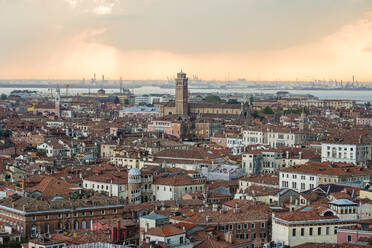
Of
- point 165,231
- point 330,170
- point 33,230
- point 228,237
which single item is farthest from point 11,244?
point 330,170

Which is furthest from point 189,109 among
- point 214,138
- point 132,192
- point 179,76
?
point 132,192

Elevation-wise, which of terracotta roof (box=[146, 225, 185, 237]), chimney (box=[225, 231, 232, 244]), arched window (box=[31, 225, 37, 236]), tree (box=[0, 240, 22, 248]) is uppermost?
terracotta roof (box=[146, 225, 185, 237])

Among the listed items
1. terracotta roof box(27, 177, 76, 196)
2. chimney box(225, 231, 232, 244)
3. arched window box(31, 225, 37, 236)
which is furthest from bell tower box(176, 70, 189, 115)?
chimney box(225, 231, 232, 244)

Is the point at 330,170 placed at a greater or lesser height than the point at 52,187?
greater

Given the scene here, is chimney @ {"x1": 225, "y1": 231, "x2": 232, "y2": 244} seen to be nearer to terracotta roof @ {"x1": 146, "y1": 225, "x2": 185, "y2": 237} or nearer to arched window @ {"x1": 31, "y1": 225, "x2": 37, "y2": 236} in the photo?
terracotta roof @ {"x1": 146, "y1": 225, "x2": 185, "y2": 237}

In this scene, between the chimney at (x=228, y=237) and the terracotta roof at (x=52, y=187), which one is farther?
the terracotta roof at (x=52, y=187)

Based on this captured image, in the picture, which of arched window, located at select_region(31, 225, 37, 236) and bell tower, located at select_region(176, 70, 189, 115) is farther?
bell tower, located at select_region(176, 70, 189, 115)

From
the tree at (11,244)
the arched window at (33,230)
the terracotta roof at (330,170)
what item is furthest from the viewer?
the terracotta roof at (330,170)

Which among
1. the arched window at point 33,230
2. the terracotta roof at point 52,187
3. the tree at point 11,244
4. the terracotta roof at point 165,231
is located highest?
the terracotta roof at point 165,231

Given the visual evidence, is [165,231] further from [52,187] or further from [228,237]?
[52,187]

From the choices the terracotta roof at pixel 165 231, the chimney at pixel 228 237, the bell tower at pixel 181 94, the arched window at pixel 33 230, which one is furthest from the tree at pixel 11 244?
the bell tower at pixel 181 94

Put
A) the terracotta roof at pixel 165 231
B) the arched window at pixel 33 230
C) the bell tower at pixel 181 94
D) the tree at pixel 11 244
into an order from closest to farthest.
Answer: the terracotta roof at pixel 165 231 → the tree at pixel 11 244 → the arched window at pixel 33 230 → the bell tower at pixel 181 94

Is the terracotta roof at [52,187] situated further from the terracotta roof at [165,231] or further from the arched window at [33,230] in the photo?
the terracotta roof at [165,231]
